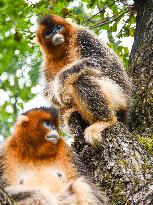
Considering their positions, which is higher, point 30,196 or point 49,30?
point 49,30

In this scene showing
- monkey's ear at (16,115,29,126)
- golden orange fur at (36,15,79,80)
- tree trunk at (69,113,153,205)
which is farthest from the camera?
golden orange fur at (36,15,79,80)

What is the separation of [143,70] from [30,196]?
219cm

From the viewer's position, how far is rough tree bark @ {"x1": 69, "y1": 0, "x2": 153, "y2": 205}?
3545mm

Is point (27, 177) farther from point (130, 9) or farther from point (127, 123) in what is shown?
point (130, 9)

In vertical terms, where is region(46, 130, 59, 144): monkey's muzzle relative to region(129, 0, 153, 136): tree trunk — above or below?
below

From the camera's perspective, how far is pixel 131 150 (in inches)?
154

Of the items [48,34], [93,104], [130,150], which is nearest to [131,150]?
[130,150]

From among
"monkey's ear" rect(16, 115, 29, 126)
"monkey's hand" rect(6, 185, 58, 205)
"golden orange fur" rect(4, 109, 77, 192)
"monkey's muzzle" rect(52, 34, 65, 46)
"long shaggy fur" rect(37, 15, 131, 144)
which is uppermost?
"monkey's muzzle" rect(52, 34, 65, 46)

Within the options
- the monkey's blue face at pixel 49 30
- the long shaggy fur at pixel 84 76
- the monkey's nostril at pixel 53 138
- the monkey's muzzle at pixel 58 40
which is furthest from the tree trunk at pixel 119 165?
the monkey's blue face at pixel 49 30

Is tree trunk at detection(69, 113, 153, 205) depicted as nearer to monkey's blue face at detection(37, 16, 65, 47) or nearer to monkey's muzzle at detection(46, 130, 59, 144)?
monkey's muzzle at detection(46, 130, 59, 144)

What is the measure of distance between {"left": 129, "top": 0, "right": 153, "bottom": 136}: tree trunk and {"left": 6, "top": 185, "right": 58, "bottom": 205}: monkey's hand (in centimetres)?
125

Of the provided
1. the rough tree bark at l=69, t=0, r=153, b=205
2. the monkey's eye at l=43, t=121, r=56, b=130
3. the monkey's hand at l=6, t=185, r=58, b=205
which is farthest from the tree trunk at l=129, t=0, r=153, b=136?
the monkey's hand at l=6, t=185, r=58, b=205

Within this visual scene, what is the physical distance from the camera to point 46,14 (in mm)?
6066

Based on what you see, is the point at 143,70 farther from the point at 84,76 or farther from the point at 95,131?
the point at 95,131
